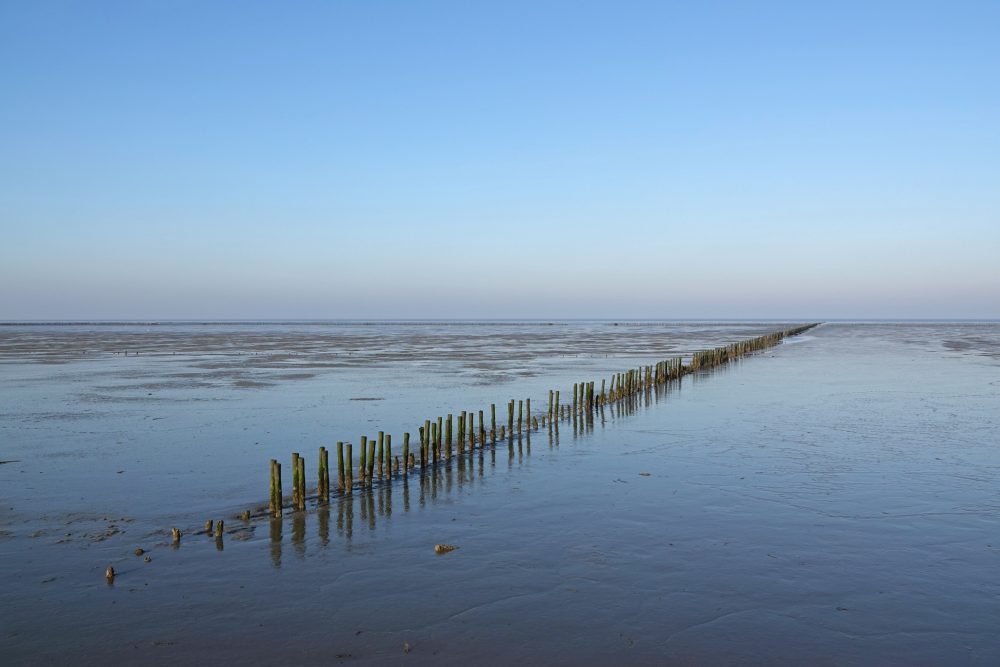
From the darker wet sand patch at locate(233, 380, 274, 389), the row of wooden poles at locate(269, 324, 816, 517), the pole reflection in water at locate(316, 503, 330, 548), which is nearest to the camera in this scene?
the pole reflection in water at locate(316, 503, 330, 548)

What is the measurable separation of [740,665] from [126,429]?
20.1 m

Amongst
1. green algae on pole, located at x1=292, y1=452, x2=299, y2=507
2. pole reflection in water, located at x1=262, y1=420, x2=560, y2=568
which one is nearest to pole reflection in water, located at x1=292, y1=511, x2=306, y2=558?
pole reflection in water, located at x1=262, y1=420, x2=560, y2=568

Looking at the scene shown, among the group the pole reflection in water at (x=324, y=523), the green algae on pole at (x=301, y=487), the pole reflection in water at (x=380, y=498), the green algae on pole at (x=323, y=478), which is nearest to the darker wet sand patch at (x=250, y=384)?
the pole reflection in water at (x=380, y=498)

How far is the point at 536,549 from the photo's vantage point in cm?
1162

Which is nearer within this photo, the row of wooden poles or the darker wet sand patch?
the row of wooden poles

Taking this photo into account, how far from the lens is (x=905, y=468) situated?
17.2 metres

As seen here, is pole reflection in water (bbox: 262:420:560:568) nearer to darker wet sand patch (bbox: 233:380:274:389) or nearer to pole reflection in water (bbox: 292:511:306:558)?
pole reflection in water (bbox: 292:511:306:558)

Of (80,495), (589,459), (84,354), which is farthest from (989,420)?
(84,354)

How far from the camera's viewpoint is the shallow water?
8547mm

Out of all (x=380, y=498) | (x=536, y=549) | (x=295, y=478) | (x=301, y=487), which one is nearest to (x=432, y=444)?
(x=380, y=498)

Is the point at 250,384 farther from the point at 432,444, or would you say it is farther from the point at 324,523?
the point at 324,523

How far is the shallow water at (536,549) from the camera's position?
8.55 m

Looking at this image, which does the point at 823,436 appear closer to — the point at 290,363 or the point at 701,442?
the point at 701,442

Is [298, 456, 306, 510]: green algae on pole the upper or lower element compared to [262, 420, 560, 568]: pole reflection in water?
upper
